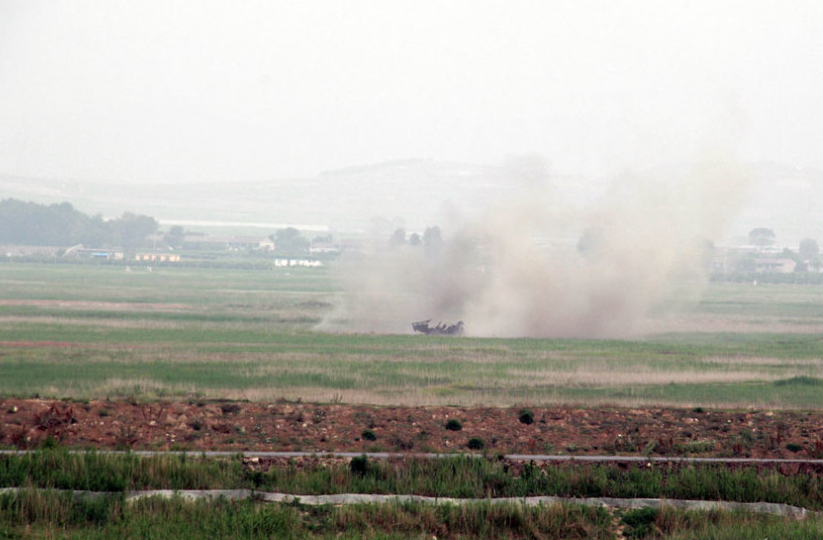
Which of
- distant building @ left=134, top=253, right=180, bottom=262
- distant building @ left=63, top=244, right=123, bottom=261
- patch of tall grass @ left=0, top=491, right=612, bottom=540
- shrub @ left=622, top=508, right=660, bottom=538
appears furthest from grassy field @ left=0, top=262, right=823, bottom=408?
distant building @ left=63, top=244, right=123, bottom=261

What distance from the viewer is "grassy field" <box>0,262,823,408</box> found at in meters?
30.9

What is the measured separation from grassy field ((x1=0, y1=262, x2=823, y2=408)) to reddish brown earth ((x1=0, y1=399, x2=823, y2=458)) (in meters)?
4.25

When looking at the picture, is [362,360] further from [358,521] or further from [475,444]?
[358,521]

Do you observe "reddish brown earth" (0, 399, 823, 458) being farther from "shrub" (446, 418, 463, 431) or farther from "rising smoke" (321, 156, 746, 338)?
"rising smoke" (321, 156, 746, 338)

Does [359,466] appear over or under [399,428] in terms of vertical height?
over

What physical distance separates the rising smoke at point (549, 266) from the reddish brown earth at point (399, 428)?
35931 millimetres

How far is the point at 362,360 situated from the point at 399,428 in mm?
19286

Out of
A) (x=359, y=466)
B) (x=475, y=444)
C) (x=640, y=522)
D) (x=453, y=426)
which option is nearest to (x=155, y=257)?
(x=453, y=426)

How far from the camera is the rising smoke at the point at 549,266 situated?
205 feet

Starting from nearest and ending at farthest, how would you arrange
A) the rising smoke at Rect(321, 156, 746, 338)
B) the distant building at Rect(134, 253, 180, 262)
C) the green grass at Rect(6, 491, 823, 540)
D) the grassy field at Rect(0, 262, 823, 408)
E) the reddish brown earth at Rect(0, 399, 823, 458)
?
the green grass at Rect(6, 491, 823, 540) < the reddish brown earth at Rect(0, 399, 823, 458) < the grassy field at Rect(0, 262, 823, 408) < the rising smoke at Rect(321, 156, 746, 338) < the distant building at Rect(134, 253, 180, 262)

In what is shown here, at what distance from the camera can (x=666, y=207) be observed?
2751 inches

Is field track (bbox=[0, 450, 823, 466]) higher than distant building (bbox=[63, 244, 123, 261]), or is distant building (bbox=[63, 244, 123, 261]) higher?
distant building (bbox=[63, 244, 123, 261])

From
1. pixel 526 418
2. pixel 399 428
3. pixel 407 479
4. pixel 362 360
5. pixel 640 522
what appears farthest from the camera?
pixel 362 360

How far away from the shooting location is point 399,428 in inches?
884
